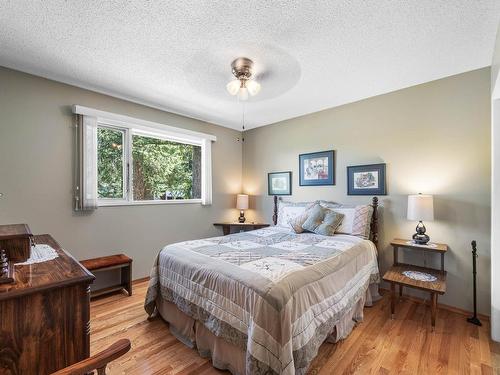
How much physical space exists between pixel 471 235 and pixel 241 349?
255 centimetres

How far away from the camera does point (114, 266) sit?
2756 millimetres

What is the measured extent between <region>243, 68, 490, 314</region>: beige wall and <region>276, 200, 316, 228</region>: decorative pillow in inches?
14.3

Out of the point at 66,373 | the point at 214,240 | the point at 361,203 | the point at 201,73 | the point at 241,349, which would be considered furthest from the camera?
the point at 361,203

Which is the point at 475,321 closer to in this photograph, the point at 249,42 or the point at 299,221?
the point at 299,221

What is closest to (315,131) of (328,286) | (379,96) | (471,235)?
(379,96)

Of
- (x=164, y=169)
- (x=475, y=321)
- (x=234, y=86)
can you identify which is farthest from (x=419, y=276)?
(x=164, y=169)

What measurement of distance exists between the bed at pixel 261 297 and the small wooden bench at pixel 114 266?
740 mm

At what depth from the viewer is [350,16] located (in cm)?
169

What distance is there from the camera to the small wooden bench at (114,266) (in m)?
2.67

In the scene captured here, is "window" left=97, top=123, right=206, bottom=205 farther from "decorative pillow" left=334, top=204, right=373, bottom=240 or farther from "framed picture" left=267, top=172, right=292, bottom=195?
"decorative pillow" left=334, top=204, right=373, bottom=240

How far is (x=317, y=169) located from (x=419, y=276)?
185cm

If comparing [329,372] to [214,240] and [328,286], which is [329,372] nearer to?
[328,286]

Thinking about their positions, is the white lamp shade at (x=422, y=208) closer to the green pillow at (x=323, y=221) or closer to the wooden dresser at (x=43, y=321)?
the green pillow at (x=323, y=221)

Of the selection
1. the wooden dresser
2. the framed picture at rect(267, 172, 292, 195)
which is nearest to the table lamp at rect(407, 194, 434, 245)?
the framed picture at rect(267, 172, 292, 195)
